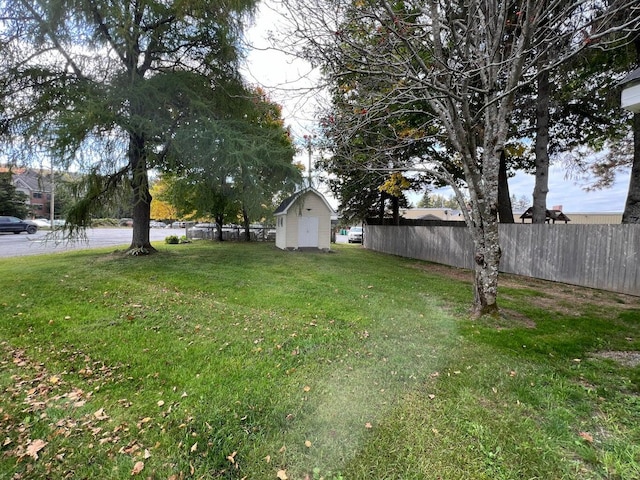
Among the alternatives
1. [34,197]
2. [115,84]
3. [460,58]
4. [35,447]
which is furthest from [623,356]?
[34,197]

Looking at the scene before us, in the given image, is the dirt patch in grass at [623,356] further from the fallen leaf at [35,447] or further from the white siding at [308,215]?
the white siding at [308,215]

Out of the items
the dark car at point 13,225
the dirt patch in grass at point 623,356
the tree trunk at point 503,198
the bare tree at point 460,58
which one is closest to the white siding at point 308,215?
the tree trunk at point 503,198

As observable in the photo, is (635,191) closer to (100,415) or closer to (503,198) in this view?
(503,198)

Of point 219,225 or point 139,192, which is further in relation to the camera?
point 219,225

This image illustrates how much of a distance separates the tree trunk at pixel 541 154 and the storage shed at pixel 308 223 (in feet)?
27.0

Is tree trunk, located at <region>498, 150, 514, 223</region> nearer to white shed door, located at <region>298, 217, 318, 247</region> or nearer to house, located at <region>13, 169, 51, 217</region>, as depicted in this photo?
white shed door, located at <region>298, 217, 318, 247</region>

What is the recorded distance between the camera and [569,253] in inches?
323

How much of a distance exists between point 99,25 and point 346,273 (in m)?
10.6

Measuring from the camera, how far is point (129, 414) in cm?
254

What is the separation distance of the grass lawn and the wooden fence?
1.72m

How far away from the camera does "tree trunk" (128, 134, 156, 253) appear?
9.54 metres

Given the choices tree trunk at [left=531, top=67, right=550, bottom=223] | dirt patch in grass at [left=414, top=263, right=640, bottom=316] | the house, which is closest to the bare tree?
dirt patch in grass at [left=414, top=263, right=640, bottom=316]

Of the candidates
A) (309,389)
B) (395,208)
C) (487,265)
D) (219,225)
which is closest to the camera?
(309,389)

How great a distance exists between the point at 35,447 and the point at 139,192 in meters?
8.83
